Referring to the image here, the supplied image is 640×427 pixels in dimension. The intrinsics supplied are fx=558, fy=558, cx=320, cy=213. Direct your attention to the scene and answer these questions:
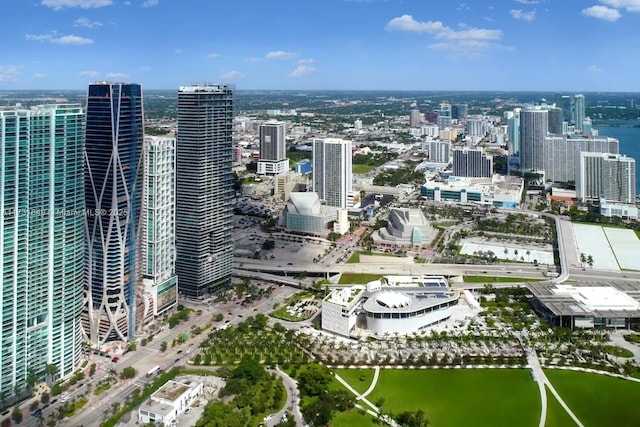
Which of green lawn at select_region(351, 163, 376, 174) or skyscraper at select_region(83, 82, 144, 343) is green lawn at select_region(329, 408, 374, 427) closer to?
skyscraper at select_region(83, 82, 144, 343)

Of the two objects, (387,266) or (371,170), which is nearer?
(387,266)

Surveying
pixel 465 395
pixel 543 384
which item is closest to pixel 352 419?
pixel 465 395

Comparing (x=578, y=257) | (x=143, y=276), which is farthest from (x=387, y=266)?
(x=143, y=276)

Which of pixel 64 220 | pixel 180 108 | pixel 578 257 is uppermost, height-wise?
pixel 180 108

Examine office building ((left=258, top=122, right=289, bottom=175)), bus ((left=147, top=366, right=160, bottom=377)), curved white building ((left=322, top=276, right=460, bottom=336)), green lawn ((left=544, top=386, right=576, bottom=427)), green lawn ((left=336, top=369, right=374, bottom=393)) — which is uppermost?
office building ((left=258, top=122, right=289, bottom=175))

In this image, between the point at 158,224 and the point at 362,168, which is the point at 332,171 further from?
the point at 362,168

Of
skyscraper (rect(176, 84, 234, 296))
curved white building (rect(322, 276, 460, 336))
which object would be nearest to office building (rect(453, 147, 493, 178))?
curved white building (rect(322, 276, 460, 336))

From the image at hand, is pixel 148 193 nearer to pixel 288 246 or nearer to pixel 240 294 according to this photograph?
pixel 240 294

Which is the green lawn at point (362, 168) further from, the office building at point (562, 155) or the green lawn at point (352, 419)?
the green lawn at point (352, 419)
